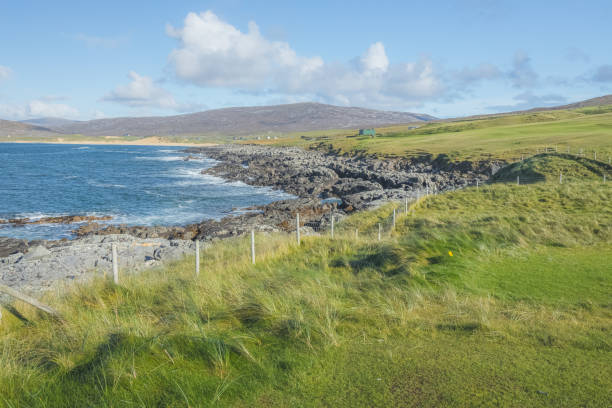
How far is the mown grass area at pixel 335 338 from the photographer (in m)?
4.45

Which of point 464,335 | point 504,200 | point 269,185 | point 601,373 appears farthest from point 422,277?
point 269,185

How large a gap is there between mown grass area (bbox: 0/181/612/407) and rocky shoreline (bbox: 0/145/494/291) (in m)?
6.26

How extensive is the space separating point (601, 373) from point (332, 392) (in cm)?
323

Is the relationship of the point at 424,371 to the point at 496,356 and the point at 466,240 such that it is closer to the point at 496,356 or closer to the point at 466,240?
the point at 496,356

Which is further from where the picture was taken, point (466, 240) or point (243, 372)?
point (466, 240)

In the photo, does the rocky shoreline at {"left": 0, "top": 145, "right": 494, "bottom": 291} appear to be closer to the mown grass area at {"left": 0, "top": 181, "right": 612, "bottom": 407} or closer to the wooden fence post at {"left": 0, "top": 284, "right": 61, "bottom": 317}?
the wooden fence post at {"left": 0, "top": 284, "right": 61, "bottom": 317}

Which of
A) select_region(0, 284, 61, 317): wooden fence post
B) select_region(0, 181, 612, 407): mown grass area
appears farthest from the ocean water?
select_region(0, 181, 612, 407): mown grass area

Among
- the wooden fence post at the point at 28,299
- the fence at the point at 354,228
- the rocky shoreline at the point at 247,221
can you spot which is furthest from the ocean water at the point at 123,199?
the wooden fence post at the point at 28,299

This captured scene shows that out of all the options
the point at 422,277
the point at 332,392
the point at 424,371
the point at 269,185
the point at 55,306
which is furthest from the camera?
the point at 269,185

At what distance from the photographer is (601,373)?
15.6ft

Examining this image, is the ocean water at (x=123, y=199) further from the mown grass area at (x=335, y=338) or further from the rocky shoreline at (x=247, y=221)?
the mown grass area at (x=335, y=338)

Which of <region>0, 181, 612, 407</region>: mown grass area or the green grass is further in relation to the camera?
the green grass

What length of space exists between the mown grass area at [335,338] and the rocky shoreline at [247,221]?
6.26 metres

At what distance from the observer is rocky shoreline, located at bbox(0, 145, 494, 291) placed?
628 inches
